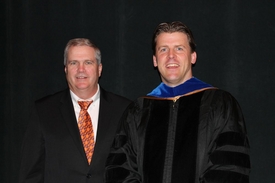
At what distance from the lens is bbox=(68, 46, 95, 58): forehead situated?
2.79 meters

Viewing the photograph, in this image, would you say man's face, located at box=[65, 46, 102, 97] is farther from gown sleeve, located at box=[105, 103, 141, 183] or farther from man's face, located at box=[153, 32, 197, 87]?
man's face, located at box=[153, 32, 197, 87]

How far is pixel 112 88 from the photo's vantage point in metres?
3.48

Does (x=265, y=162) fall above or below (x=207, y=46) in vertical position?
below

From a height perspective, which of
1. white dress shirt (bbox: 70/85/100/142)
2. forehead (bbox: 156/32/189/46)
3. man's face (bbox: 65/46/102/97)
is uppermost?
forehead (bbox: 156/32/189/46)

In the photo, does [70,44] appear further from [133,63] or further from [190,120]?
Answer: [190,120]

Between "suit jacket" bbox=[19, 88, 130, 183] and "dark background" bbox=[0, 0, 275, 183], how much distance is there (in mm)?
802

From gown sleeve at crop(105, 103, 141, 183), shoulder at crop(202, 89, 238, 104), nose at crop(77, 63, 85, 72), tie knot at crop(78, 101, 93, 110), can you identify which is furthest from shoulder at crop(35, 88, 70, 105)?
shoulder at crop(202, 89, 238, 104)

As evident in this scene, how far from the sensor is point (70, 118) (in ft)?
9.00

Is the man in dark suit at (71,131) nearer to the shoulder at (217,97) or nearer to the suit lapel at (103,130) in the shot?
the suit lapel at (103,130)

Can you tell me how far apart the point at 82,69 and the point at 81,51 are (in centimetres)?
15

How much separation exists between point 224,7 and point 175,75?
1.10m


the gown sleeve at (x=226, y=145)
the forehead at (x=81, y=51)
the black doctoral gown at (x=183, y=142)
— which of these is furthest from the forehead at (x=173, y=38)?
the forehead at (x=81, y=51)

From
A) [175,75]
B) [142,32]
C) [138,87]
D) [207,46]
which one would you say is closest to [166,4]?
[142,32]

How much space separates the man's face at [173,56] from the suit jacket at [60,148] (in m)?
0.64
